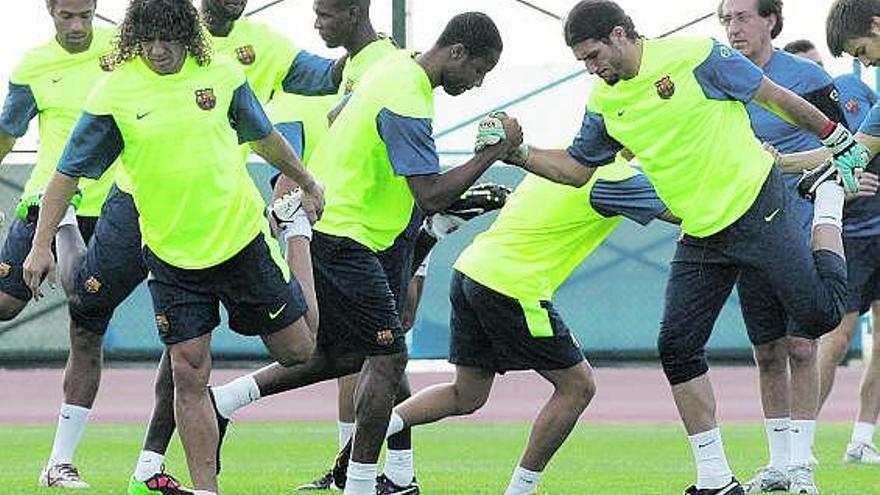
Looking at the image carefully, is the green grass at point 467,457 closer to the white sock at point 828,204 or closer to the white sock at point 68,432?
the white sock at point 68,432

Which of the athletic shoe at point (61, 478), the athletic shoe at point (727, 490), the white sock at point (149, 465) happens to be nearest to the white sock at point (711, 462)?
the athletic shoe at point (727, 490)

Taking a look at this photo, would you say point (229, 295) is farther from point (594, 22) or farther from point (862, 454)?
point (862, 454)

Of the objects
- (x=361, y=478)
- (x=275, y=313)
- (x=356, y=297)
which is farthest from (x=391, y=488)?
(x=275, y=313)

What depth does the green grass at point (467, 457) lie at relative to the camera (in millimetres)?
11023

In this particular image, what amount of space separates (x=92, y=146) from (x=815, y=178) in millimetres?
3320

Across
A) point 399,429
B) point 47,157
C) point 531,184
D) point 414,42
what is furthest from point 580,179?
point 414,42

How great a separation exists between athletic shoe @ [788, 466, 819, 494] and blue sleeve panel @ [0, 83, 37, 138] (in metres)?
4.23

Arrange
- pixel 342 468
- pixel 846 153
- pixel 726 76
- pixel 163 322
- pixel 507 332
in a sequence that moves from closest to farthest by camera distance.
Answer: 1. pixel 163 322
2. pixel 726 76
3. pixel 846 153
4. pixel 507 332
5. pixel 342 468

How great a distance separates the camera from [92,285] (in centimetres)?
1041

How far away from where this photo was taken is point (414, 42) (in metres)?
21.5

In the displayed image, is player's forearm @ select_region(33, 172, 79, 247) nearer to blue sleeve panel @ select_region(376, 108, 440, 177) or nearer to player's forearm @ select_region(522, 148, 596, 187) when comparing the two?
blue sleeve panel @ select_region(376, 108, 440, 177)

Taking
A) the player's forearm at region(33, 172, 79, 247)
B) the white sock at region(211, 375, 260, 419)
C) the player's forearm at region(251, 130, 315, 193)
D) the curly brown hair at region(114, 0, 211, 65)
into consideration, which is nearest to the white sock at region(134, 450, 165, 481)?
the white sock at region(211, 375, 260, 419)

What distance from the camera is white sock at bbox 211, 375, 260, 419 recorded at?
10.1m

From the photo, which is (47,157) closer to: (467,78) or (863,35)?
(467,78)
